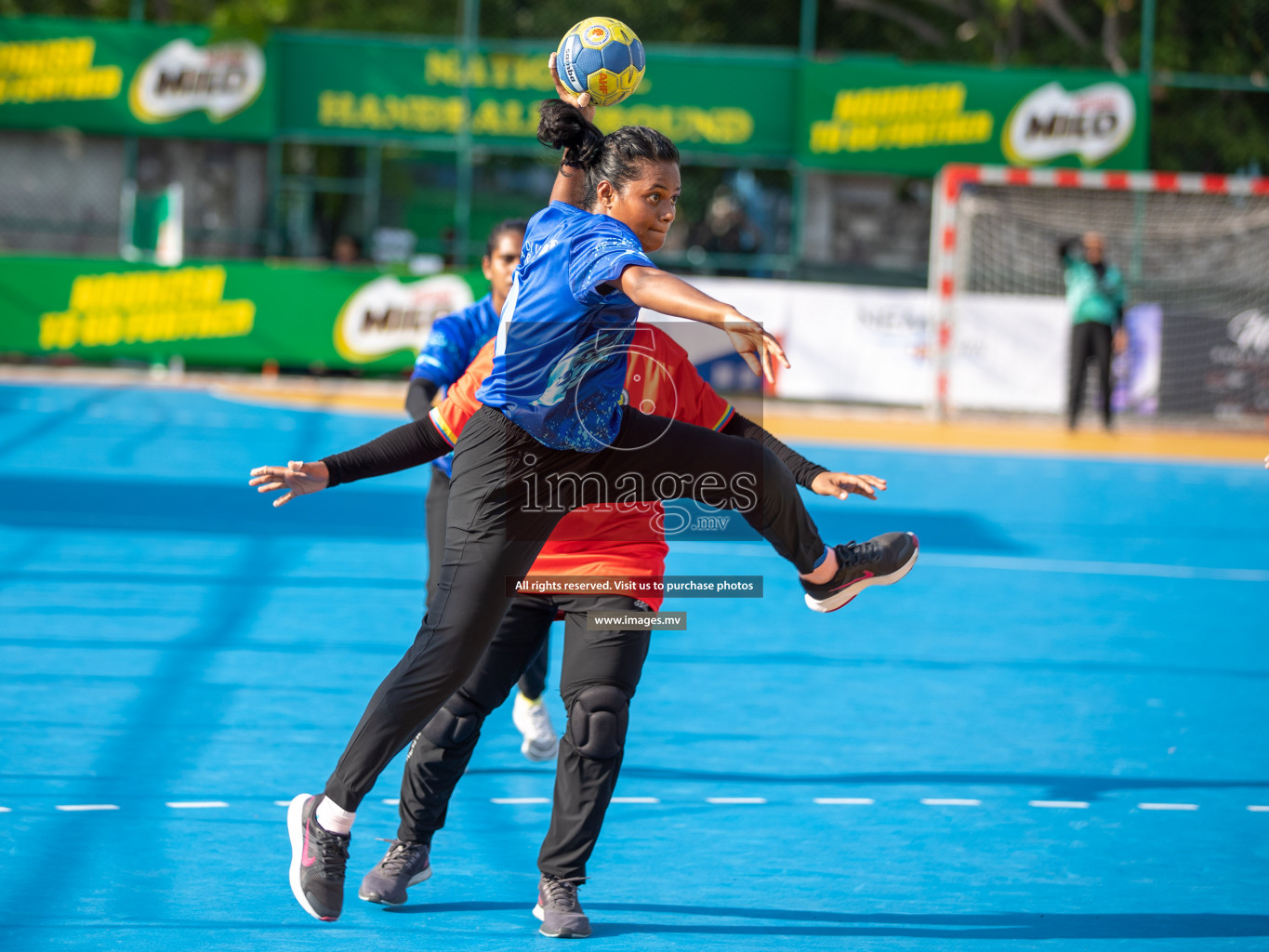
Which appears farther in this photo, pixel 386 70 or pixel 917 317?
pixel 386 70

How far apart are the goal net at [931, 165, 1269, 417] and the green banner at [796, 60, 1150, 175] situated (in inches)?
41.4

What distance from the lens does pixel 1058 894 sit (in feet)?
14.9

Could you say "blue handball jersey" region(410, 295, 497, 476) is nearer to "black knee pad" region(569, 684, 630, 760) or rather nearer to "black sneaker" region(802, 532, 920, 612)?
"black knee pad" region(569, 684, 630, 760)

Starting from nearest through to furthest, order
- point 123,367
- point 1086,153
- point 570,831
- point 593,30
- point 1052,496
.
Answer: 1. point 570,831
2. point 593,30
3. point 1052,496
4. point 123,367
5. point 1086,153

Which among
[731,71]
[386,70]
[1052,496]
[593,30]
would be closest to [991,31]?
[731,71]

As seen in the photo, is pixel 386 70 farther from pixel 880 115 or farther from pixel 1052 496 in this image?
pixel 1052 496

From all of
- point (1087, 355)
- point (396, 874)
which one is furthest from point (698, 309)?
point (1087, 355)

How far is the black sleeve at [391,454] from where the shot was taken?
13.4 feet

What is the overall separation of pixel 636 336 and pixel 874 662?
368 centimetres

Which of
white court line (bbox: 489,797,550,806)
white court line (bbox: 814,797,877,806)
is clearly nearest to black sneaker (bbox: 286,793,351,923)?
white court line (bbox: 489,797,550,806)

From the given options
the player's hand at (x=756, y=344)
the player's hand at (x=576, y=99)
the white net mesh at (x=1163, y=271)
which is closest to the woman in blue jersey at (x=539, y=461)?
the player's hand at (x=576, y=99)

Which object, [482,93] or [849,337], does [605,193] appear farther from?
[482,93]

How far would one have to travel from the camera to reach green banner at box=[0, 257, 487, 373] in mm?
19281

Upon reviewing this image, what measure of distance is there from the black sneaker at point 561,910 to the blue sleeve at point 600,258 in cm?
161
